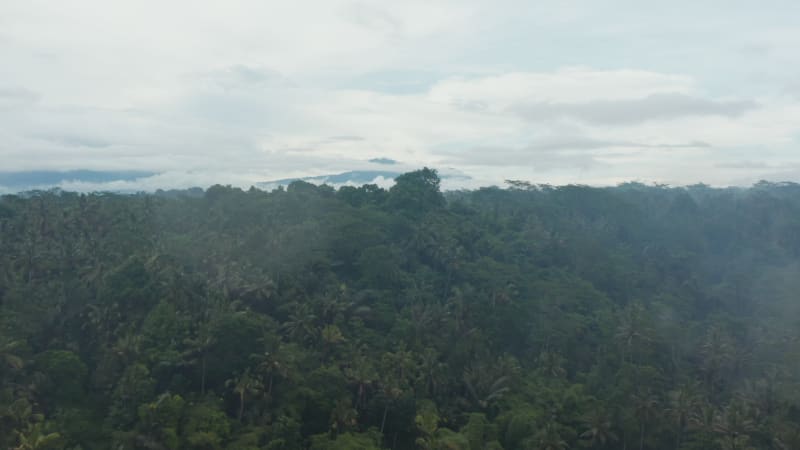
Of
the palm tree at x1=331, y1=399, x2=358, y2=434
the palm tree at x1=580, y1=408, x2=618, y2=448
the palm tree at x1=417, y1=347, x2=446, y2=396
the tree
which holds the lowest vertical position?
the palm tree at x1=580, y1=408, x2=618, y2=448

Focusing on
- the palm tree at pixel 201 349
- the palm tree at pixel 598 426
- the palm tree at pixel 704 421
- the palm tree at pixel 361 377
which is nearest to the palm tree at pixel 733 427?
the palm tree at pixel 704 421

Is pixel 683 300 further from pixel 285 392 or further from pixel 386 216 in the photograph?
pixel 285 392

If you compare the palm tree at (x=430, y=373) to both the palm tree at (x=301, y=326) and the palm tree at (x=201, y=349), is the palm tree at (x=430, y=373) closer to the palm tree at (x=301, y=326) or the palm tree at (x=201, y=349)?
the palm tree at (x=301, y=326)

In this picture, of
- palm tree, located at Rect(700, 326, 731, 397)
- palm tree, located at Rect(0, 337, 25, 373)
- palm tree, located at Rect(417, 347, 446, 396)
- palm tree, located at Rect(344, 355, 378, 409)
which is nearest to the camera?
palm tree, located at Rect(0, 337, 25, 373)

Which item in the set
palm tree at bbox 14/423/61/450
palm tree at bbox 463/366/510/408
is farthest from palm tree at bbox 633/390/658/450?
palm tree at bbox 14/423/61/450

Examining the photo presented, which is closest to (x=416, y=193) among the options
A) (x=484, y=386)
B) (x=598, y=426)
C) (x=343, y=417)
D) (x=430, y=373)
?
(x=484, y=386)

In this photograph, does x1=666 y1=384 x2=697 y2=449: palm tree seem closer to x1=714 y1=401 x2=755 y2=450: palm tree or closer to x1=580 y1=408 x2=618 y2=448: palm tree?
x1=714 y1=401 x2=755 y2=450: palm tree

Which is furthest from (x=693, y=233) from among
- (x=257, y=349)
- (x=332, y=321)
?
(x=257, y=349)

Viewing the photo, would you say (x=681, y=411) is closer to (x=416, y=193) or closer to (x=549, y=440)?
(x=549, y=440)
